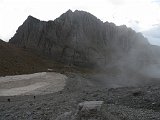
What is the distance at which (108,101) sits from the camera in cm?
2181

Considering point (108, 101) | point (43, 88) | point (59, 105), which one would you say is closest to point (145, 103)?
point (108, 101)

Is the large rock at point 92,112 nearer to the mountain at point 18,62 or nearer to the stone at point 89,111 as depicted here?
the stone at point 89,111

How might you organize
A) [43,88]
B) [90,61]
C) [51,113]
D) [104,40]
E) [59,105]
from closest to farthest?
1. [51,113]
2. [59,105]
3. [43,88]
4. [90,61]
5. [104,40]

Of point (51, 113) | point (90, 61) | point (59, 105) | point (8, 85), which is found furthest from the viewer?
point (90, 61)

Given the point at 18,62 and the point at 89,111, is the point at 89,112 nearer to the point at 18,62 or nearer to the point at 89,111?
the point at 89,111

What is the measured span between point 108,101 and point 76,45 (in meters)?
58.8

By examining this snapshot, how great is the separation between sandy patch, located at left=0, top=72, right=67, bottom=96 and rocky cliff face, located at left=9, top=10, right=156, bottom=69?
3329 cm

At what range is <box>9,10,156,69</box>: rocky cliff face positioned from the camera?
8025cm

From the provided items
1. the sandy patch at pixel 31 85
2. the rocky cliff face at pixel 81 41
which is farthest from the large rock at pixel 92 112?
the rocky cliff face at pixel 81 41

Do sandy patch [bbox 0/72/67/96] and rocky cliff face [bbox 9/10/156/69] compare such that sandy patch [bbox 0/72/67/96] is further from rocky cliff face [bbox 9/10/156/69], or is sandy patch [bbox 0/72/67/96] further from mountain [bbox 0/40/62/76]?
rocky cliff face [bbox 9/10/156/69]

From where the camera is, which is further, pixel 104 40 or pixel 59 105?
pixel 104 40

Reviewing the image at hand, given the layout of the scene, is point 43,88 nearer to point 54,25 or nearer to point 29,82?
point 29,82

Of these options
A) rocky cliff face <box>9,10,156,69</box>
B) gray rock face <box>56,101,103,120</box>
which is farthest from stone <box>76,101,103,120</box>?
rocky cliff face <box>9,10,156,69</box>

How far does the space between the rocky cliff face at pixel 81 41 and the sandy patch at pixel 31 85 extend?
A: 109 ft
